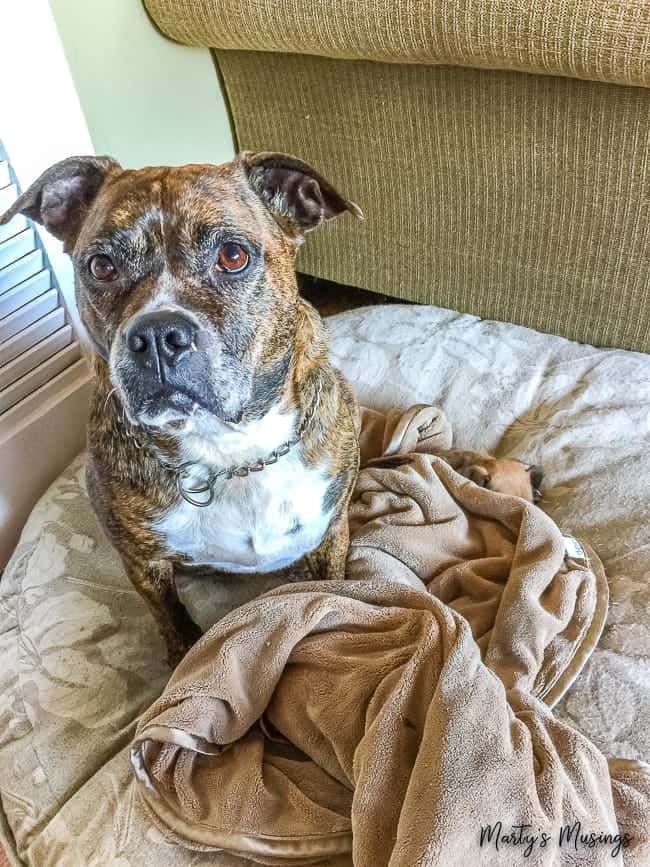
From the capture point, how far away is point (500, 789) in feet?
3.10

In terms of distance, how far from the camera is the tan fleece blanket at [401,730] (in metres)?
0.95

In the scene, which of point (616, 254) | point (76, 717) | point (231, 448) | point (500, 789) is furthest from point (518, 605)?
point (616, 254)

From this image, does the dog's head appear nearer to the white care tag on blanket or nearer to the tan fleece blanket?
the tan fleece blanket

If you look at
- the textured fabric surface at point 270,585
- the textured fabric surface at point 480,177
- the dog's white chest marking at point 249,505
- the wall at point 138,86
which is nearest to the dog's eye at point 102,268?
the dog's white chest marking at point 249,505

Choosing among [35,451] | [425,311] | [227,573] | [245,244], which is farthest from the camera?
[425,311]

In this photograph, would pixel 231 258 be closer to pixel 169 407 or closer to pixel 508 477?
pixel 169 407

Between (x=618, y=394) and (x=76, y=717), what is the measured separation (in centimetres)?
133

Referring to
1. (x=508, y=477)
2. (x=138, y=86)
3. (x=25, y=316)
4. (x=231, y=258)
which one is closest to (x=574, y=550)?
(x=508, y=477)

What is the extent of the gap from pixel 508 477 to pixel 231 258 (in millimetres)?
787

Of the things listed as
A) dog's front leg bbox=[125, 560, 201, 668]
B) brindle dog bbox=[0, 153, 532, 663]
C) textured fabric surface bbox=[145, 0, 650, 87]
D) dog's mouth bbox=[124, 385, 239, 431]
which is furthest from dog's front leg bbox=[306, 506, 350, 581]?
textured fabric surface bbox=[145, 0, 650, 87]

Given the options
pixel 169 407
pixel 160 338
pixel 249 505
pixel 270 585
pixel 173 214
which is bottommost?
pixel 270 585

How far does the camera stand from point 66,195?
136 cm

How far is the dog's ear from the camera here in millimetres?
1302

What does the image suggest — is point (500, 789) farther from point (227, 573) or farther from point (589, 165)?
point (589, 165)
